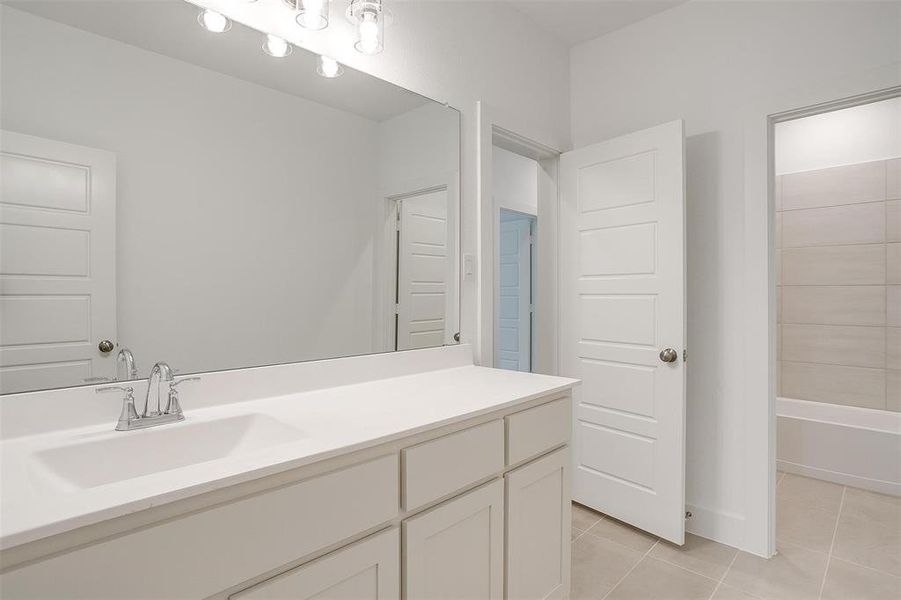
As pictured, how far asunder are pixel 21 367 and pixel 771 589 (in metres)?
2.59

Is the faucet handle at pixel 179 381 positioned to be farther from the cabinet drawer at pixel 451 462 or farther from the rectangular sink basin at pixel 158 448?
the cabinet drawer at pixel 451 462

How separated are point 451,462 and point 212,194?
3.32ft

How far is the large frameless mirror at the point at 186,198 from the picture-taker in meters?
1.09

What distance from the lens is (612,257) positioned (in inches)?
97.3

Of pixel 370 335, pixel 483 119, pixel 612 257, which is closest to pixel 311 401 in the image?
pixel 370 335

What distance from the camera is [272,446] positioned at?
1.16 meters

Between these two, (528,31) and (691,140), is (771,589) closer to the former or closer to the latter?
(691,140)

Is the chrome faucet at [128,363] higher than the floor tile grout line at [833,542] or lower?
higher

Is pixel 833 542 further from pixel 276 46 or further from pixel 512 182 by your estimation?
pixel 276 46

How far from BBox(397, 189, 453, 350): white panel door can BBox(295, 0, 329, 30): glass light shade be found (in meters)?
0.66

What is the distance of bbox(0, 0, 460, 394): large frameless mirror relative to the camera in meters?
1.09

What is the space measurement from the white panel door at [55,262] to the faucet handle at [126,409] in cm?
5

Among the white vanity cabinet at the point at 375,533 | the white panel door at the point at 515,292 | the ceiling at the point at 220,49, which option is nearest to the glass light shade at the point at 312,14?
the ceiling at the point at 220,49

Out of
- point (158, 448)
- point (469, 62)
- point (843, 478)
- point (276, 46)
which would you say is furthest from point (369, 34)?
point (843, 478)
